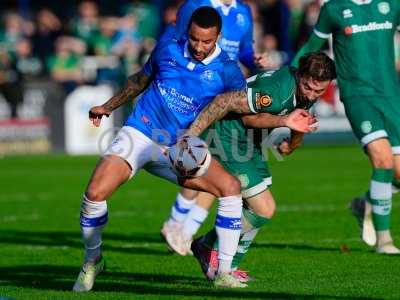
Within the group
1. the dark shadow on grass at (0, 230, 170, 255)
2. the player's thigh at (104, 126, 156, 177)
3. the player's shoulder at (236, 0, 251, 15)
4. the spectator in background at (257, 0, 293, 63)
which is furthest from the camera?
the spectator in background at (257, 0, 293, 63)

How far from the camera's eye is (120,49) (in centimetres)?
2658

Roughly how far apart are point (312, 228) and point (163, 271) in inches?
131

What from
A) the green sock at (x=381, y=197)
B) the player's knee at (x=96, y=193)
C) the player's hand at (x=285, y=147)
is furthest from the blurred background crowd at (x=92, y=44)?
the player's knee at (x=96, y=193)

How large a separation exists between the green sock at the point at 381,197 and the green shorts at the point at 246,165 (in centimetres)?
161

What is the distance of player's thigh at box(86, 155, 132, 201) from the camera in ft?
29.2

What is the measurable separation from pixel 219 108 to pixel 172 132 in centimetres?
52

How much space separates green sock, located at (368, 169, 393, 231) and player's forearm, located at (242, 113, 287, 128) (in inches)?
84.6

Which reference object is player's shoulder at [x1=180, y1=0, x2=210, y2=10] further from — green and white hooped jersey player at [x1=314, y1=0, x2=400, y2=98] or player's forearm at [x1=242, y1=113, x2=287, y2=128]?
player's forearm at [x1=242, y1=113, x2=287, y2=128]

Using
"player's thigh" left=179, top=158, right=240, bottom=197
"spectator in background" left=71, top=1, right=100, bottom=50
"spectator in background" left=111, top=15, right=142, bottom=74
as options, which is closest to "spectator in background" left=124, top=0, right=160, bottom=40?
"spectator in background" left=111, top=15, right=142, bottom=74

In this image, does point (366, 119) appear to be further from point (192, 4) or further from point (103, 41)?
point (103, 41)

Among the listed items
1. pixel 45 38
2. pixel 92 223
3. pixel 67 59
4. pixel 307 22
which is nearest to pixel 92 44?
pixel 67 59

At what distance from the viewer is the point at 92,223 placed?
9016 mm

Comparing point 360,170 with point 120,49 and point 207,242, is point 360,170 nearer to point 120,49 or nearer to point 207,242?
point 120,49

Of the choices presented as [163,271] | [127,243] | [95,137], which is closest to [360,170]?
[95,137]
